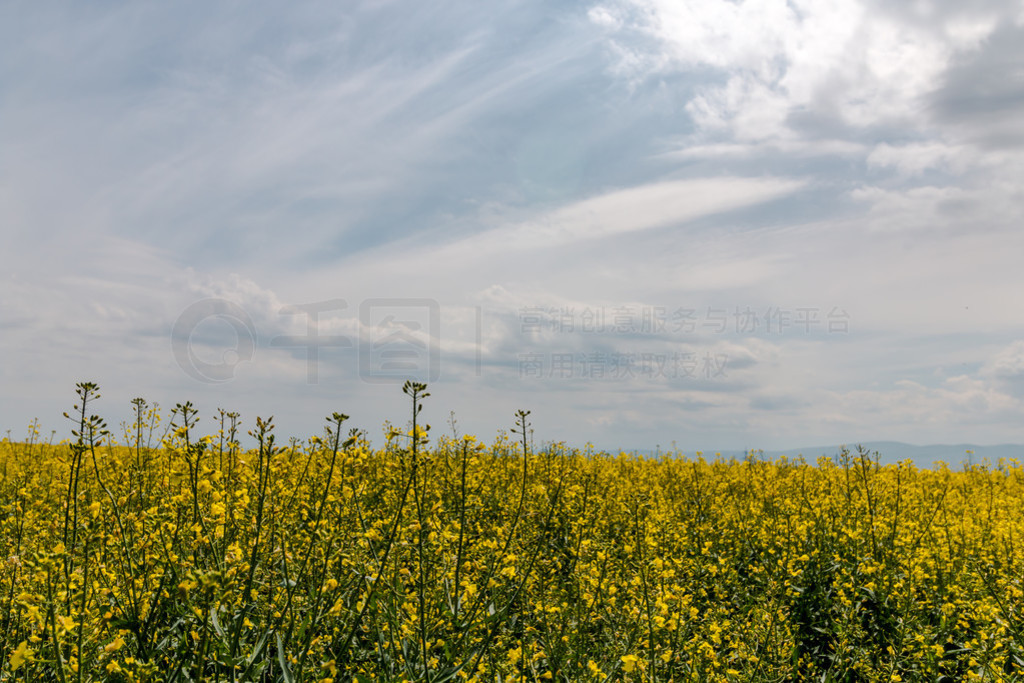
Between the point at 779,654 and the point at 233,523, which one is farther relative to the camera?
the point at 779,654

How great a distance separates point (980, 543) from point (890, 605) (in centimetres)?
249

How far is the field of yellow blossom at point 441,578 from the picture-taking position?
2895mm

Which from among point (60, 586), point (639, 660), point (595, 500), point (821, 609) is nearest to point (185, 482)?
point (60, 586)

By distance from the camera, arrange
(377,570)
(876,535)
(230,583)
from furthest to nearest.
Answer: (876,535), (377,570), (230,583)

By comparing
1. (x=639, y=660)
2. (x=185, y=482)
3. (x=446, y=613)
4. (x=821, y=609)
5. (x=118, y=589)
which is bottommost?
(x=821, y=609)

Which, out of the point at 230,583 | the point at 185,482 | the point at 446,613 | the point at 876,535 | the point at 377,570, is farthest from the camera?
the point at 876,535

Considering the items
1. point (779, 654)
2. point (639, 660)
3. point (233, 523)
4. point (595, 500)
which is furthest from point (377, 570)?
point (595, 500)

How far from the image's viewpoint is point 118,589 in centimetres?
340

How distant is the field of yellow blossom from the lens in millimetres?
2895

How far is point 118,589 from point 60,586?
55cm

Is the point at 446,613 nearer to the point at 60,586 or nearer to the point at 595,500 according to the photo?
the point at 60,586

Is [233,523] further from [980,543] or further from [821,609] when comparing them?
[980,543]

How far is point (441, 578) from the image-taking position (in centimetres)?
411

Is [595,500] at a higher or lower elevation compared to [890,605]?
higher
